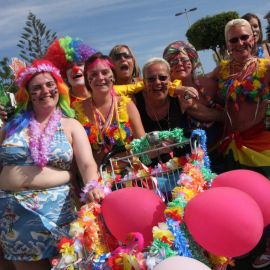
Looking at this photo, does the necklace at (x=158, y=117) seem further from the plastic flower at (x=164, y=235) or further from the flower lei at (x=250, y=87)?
the plastic flower at (x=164, y=235)

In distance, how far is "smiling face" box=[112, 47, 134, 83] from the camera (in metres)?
4.51

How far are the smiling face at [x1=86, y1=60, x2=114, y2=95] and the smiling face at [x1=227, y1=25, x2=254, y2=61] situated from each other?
1096 millimetres

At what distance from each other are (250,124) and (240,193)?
53.5 inches

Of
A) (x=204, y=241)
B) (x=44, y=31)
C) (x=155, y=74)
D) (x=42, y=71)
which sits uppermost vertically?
(x=44, y=31)

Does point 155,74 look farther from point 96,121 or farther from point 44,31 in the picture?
point 44,31

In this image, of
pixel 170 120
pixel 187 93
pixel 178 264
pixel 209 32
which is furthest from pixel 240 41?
pixel 209 32

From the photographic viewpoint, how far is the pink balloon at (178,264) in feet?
6.44

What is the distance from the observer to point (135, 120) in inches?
141

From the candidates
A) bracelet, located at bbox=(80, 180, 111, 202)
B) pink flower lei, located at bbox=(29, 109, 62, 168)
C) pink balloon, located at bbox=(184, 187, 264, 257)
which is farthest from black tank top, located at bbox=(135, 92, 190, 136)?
pink balloon, located at bbox=(184, 187, 264, 257)

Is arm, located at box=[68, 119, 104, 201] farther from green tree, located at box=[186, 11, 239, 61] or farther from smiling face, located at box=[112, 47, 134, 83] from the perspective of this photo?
green tree, located at box=[186, 11, 239, 61]

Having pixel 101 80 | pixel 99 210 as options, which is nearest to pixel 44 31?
pixel 101 80

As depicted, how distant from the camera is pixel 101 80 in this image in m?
3.61

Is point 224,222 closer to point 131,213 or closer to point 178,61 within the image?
point 131,213

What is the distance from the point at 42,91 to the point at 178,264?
5.88 feet
